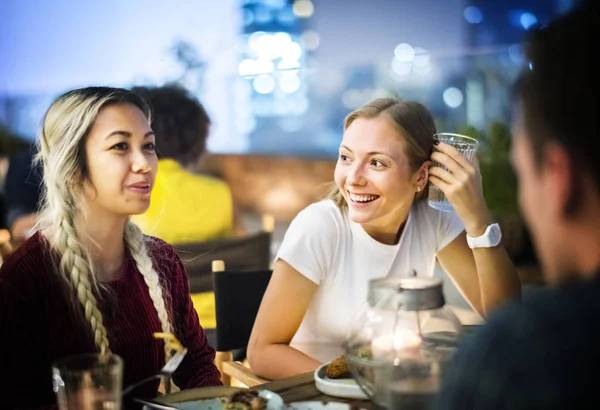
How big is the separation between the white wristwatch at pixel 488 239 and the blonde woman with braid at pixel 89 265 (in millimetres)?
774

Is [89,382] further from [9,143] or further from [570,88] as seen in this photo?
[9,143]

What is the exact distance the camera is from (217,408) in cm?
129

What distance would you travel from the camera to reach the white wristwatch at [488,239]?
194 centimetres

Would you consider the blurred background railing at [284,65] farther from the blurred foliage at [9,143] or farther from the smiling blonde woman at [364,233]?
the smiling blonde woman at [364,233]

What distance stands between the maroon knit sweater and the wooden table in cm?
33

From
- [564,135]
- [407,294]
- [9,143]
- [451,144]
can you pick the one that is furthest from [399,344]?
[9,143]

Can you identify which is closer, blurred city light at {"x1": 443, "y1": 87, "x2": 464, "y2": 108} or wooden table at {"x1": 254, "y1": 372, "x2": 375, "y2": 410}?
wooden table at {"x1": 254, "y1": 372, "x2": 375, "y2": 410}

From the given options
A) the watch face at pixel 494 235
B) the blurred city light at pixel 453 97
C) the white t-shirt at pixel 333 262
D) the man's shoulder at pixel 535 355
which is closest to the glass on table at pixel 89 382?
the man's shoulder at pixel 535 355

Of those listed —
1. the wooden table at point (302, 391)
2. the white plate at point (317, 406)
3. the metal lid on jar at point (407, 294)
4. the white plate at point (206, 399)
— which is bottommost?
the wooden table at point (302, 391)

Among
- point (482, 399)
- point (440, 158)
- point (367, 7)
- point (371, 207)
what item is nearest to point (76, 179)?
point (371, 207)

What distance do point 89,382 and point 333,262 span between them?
38.1 inches

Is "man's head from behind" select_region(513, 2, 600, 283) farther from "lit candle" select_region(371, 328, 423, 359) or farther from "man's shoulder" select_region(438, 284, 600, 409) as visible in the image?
"lit candle" select_region(371, 328, 423, 359)

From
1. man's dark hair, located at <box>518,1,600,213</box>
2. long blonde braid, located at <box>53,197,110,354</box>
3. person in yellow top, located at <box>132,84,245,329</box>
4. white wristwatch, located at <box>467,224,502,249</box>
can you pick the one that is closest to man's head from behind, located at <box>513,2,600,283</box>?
man's dark hair, located at <box>518,1,600,213</box>

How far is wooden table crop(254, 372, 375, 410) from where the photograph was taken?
53.0 inches
